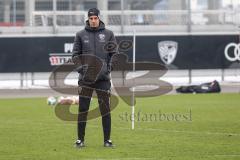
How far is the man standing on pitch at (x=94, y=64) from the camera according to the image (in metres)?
11.2

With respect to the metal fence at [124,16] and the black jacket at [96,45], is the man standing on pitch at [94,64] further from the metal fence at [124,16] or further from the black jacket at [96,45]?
the metal fence at [124,16]

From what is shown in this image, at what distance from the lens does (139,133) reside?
45.0 ft

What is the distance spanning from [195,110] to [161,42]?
11940 mm

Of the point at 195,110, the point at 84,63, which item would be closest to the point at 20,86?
the point at 195,110

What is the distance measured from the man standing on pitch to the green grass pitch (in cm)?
59

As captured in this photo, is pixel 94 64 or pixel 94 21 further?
pixel 94 64

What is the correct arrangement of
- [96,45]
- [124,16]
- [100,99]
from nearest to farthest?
[96,45], [100,99], [124,16]

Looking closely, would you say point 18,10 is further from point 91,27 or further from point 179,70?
point 91,27

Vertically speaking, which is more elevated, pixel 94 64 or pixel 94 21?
pixel 94 21

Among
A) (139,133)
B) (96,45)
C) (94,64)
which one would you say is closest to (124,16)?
(139,133)

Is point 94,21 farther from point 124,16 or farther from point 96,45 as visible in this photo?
point 124,16

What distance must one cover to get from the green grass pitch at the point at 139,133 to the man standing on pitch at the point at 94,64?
0.59m

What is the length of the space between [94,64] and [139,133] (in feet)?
9.04

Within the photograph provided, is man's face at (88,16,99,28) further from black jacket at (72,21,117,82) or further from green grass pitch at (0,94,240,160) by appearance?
green grass pitch at (0,94,240,160)
